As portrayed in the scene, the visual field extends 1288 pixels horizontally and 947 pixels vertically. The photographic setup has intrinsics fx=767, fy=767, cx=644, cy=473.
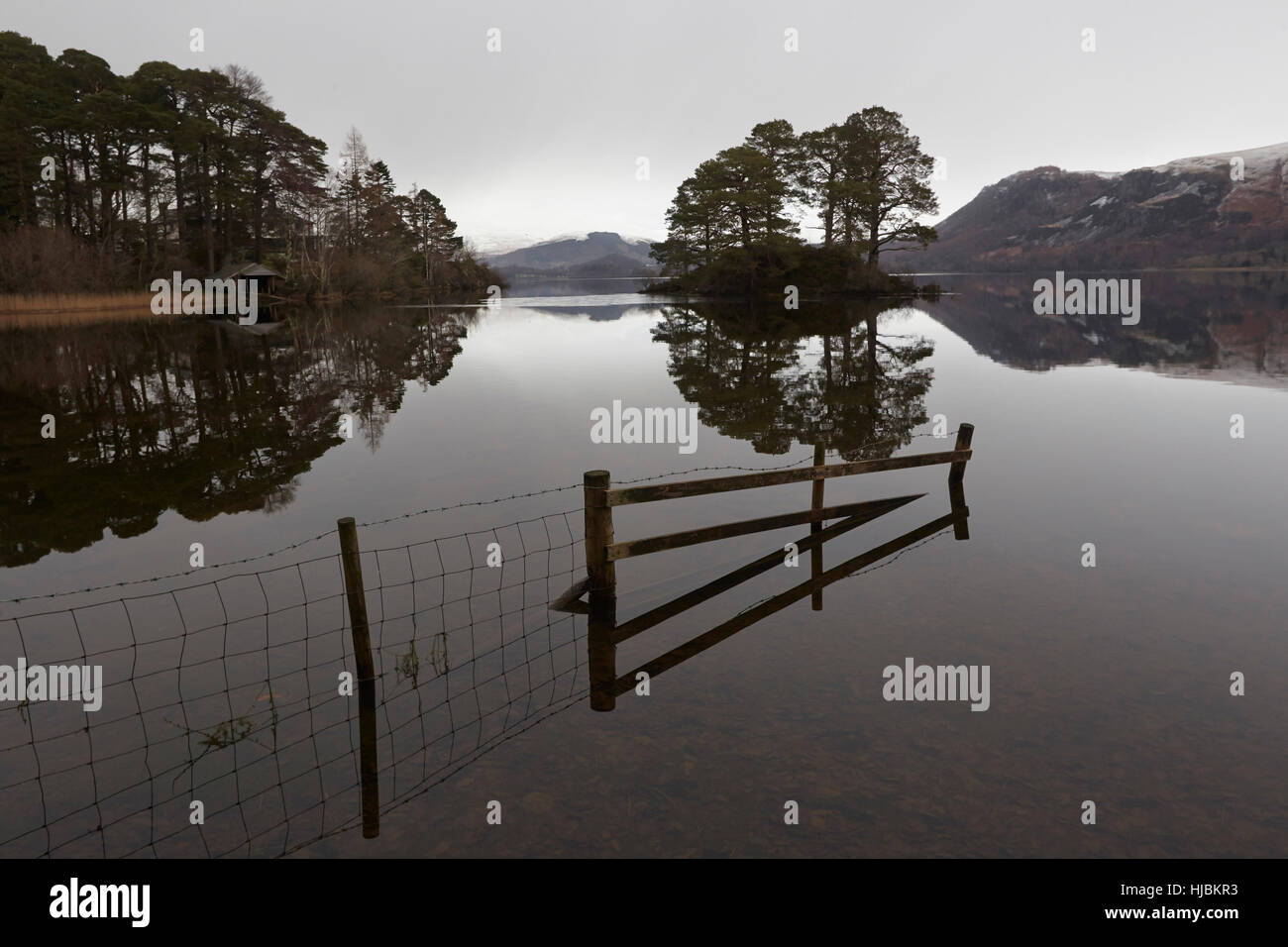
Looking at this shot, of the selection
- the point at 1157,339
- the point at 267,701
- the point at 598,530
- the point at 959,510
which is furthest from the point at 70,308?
the point at 1157,339

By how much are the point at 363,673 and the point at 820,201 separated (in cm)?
8010

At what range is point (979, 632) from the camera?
9891 millimetres

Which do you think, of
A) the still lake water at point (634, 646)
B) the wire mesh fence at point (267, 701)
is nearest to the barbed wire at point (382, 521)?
the still lake water at point (634, 646)

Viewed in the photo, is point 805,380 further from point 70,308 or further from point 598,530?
point 70,308

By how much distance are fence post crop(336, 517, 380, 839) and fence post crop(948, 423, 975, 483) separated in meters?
11.9

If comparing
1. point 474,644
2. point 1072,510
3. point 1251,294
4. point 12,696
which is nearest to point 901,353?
point 1072,510

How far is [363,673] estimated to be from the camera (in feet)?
28.1

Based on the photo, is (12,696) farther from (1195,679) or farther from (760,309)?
(760,309)

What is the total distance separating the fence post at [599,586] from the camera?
30.5 ft

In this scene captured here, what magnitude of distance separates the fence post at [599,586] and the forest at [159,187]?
70.6m

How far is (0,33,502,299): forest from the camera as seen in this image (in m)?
68.7
